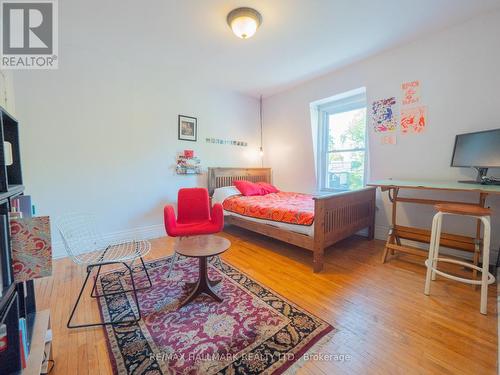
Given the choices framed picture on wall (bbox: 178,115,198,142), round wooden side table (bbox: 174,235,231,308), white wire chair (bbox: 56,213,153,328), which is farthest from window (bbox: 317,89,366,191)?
white wire chair (bbox: 56,213,153,328)

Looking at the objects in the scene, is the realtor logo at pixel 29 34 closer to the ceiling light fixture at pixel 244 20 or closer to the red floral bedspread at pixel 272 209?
the ceiling light fixture at pixel 244 20

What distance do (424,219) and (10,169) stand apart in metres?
3.89

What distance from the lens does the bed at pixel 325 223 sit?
2.27 m

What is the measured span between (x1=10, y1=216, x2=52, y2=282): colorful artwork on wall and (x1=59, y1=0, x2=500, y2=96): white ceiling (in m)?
2.12

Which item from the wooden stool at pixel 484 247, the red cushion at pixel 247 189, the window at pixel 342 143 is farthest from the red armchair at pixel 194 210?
the window at pixel 342 143

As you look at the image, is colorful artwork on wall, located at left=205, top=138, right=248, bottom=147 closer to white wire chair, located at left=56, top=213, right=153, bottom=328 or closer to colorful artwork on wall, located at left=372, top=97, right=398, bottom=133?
white wire chair, located at left=56, top=213, right=153, bottom=328

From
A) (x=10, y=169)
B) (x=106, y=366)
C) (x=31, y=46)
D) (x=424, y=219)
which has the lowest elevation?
(x=106, y=366)

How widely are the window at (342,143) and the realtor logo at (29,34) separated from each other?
3704 mm

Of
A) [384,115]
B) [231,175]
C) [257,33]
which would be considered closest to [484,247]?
[384,115]

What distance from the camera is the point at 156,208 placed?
3.44 metres

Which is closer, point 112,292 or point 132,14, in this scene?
point 112,292

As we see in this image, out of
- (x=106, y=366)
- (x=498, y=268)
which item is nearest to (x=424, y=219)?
(x=498, y=268)

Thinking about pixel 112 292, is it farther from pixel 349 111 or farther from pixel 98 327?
pixel 349 111

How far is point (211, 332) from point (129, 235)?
2.29 metres
